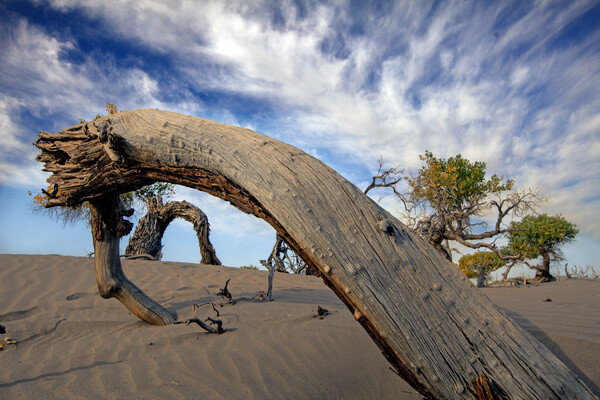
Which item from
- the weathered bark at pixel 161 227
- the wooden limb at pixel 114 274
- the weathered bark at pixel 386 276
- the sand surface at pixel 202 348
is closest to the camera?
the weathered bark at pixel 386 276

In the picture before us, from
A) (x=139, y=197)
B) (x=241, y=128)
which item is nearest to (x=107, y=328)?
(x=241, y=128)

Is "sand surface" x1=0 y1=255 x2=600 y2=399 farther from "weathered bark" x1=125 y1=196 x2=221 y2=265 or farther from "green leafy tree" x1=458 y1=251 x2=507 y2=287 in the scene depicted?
"green leafy tree" x1=458 y1=251 x2=507 y2=287

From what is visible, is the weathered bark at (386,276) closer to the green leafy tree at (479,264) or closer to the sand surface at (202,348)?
the sand surface at (202,348)

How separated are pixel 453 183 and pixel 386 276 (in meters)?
16.1

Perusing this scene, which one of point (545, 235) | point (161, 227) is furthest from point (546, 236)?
point (161, 227)

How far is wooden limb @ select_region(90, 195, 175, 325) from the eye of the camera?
4.50 metres

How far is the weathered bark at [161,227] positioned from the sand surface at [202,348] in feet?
16.9

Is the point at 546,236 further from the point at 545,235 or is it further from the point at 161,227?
the point at 161,227

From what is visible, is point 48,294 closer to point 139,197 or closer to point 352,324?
point 352,324

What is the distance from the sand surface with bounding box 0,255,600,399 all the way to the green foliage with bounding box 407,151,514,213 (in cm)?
770

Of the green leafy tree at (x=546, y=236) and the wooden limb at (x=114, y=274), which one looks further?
the green leafy tree at (x=546, y=236)

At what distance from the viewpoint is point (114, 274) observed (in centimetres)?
456

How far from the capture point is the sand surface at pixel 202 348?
2871 millimetres

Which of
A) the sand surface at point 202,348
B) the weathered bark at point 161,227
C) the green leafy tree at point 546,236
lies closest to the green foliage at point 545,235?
the green leafy tree at point 546,236
